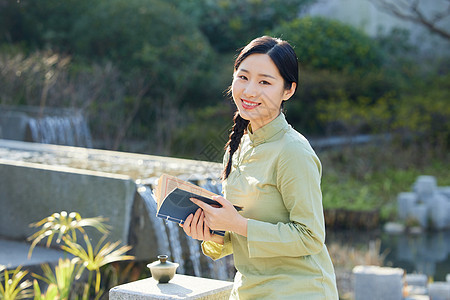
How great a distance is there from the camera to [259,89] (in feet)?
6.48

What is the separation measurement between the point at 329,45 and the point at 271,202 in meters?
13.3

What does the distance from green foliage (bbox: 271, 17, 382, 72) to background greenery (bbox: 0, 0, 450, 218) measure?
0.08 ft

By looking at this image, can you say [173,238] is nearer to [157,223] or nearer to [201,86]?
[157,223]

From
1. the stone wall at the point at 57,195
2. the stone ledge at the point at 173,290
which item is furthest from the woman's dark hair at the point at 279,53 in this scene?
the stone wall at the point at 57,195

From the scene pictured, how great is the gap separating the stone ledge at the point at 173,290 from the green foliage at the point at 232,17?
536 inches

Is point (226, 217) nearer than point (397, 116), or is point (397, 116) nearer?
point (226, 217)

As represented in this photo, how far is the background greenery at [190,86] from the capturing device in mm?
12383

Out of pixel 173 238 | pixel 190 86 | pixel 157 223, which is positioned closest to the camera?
pixel 157 223

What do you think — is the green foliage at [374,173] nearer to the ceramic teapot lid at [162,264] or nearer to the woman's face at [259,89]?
the ceramic teapot lid at [162,264]

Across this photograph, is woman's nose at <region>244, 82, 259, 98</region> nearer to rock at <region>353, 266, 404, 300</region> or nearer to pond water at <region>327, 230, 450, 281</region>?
rock at <region>353, 266, 404, 300</region>

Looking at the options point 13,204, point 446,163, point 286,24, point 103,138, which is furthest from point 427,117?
point 13,204

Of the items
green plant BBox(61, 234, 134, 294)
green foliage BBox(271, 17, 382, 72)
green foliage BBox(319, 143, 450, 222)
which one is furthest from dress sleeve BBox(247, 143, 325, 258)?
green foliage BBox(271, 17, 382, 72)

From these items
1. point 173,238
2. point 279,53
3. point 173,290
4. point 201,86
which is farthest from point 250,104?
point 201,86

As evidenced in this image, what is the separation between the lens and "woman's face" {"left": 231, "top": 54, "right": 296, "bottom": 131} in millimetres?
1971
